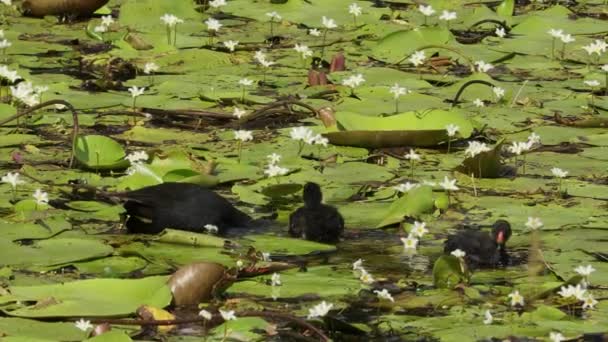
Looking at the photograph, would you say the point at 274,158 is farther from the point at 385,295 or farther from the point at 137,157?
the point at 385,295

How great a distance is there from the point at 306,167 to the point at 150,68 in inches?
82.5

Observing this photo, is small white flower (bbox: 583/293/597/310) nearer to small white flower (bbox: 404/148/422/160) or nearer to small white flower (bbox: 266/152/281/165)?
small white flower (bbox: 404/148/422/160)

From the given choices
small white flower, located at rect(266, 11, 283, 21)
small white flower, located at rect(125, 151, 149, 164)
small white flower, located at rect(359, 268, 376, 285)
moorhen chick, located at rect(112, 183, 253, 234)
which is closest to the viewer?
small white flower, located at rect(359, 268, 376, 285)

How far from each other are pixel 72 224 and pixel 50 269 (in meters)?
0.64

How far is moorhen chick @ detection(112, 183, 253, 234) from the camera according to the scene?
6215 millimetres

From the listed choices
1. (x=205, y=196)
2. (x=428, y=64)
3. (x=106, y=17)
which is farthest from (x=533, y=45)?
(x=205, y=196)

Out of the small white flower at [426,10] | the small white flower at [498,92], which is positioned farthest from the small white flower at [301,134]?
the small white flower at [426,10]

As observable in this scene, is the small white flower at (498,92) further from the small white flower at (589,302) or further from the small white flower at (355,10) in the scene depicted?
the small white flower at (589,302)

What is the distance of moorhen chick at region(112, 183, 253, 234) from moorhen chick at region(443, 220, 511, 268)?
935mm

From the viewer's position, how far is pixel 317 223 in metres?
6.09

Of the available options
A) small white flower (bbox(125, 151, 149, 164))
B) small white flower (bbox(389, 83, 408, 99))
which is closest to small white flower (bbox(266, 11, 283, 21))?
small white flower (bbox(389, 83, 408, 99))

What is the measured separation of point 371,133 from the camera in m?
7.59

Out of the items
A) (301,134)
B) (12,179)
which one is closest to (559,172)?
(301,134)

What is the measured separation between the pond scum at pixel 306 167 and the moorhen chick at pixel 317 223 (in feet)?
0.06
